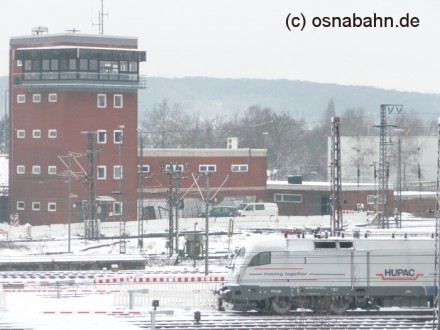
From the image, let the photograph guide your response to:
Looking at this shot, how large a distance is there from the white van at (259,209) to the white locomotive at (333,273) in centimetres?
4944

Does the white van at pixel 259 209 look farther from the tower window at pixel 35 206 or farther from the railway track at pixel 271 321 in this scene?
the railway track at pixel 271 321

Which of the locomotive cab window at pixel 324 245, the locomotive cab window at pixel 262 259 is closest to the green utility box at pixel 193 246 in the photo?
the locomotive cab window at pixel 262 259

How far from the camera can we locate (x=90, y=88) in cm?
8925

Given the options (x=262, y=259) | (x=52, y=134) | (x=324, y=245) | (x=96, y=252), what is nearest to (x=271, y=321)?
(x=262, y=259)

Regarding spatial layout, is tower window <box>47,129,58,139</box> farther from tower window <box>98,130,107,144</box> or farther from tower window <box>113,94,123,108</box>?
tower window <box>113,94,123,108</box>

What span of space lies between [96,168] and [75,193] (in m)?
2.63

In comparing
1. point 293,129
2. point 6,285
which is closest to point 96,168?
point 6,285

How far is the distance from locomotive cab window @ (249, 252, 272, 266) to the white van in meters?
49.6

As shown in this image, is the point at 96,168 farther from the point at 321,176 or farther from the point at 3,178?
the point at 321,176

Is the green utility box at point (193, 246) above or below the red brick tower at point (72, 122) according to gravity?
below

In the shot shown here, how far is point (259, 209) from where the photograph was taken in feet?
309

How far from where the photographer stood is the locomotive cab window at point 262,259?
43.0 m

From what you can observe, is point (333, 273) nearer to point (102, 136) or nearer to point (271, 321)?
point (271, 321)

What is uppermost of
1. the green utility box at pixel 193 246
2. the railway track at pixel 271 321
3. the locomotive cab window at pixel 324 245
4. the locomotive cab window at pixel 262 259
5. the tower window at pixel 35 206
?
the locomotive cab window at pixel 324 245
